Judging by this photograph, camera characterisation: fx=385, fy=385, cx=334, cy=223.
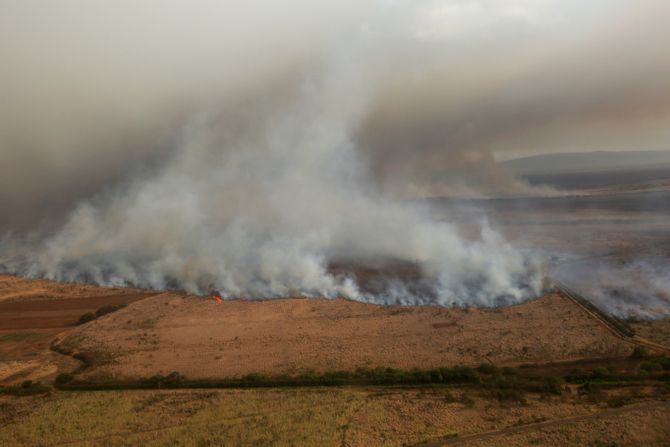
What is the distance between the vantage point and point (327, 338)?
103ft

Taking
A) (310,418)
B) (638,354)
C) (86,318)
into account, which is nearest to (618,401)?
(638,354)

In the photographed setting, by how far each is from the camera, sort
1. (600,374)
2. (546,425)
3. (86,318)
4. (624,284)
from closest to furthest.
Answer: (546,425) < (600,374) < (86,318) < (624,284)

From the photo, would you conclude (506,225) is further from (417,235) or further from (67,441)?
(67,441)

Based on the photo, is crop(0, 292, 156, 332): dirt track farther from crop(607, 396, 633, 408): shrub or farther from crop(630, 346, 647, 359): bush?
crop(630, 346, 647, 359): bush

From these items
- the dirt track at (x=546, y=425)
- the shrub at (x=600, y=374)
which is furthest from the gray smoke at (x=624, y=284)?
the dirt track at (x=546, y=425)

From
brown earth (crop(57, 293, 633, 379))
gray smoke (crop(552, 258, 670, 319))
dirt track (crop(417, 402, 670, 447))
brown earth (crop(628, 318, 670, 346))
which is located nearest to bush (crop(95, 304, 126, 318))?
brown earth (crop(57, 293, 633, 379))

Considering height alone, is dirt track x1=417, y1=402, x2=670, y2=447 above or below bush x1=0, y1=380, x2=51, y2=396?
above

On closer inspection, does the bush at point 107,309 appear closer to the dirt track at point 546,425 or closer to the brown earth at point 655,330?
the dirt track at point 546,425

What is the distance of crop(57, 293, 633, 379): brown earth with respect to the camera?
27.3 m

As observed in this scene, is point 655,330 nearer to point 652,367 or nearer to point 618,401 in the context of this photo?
point 652,367

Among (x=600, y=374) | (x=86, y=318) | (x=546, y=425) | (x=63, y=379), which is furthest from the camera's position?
(x=86, y=318)

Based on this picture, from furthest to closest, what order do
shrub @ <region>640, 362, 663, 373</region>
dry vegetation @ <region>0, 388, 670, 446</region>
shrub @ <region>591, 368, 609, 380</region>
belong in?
Result: shrub @ <region>640, 362, 663, 373</region> < shrub @ <region>591, 368, 609, 380</region> < dry vegetation @ <region>0, 388, 670, 446</region>

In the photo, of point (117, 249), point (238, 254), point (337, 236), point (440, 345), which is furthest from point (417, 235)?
point (117, 249)

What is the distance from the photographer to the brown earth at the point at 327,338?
27344 millimetres
